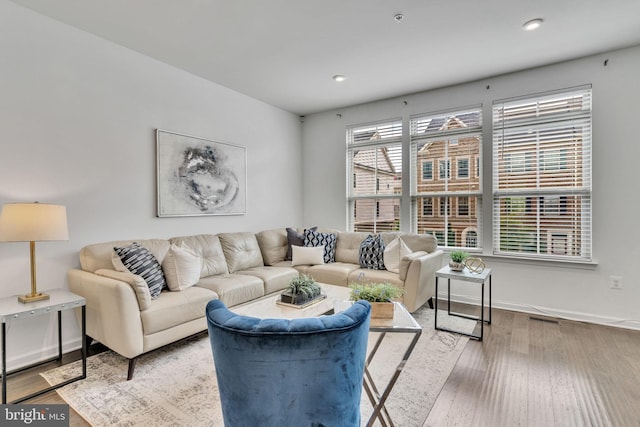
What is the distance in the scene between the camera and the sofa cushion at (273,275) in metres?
3.39

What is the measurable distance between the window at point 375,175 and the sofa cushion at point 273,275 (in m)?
1.54

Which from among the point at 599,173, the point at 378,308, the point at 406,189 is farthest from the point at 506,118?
the point at 378,308

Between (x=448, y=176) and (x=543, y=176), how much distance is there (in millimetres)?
1001

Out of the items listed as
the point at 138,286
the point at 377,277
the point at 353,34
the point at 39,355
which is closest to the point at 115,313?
the point at 138,286

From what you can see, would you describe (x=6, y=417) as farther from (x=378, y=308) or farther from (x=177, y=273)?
(x=378, y=308)

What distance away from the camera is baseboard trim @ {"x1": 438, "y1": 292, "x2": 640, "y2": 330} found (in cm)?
312

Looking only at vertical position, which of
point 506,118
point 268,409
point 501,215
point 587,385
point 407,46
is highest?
point 407,46

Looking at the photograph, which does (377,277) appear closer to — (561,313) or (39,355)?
(561,313)

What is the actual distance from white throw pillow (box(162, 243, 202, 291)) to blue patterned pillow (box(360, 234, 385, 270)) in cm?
190

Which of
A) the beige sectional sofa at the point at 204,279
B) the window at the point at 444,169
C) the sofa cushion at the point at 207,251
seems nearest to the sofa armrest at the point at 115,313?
the beige sectional sofa at the point at 204,279

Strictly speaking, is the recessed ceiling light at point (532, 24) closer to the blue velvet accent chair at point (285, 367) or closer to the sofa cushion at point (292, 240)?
the blue velvet accent chair at point (285, 367)

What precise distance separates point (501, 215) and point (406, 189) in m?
1.19

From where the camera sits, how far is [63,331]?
2.66 metres

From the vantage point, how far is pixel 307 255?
399 centimetres
